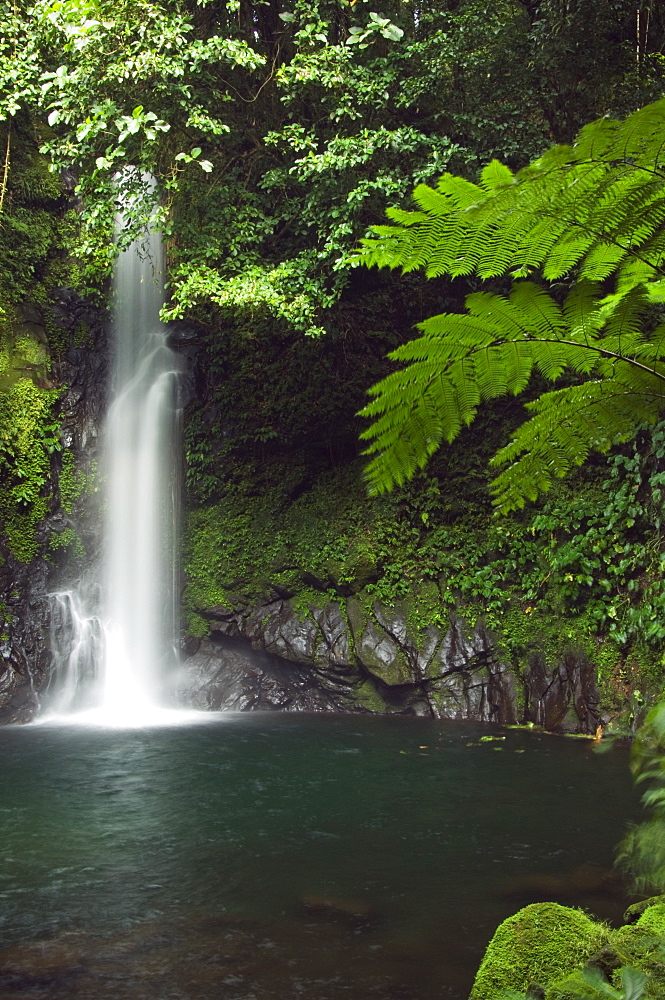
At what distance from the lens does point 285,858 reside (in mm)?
5316

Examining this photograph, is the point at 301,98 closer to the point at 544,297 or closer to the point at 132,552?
the point at 132,552

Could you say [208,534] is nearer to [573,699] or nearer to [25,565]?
[25,565]

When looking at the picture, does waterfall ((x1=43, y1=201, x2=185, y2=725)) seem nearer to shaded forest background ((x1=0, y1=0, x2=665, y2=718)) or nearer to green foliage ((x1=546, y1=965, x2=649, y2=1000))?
shaded forest background ((x1=0, y1=0, x2=665, y2=718))

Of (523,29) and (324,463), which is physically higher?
(523,29)

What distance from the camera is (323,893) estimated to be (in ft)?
15.3

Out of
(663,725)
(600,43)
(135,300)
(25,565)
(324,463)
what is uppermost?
(600,43)

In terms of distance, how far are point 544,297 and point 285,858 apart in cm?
400

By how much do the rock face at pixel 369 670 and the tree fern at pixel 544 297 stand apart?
725cm

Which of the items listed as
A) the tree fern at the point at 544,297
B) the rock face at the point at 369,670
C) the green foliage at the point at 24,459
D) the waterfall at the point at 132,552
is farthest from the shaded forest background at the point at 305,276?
the tree fern at the point at 544,297

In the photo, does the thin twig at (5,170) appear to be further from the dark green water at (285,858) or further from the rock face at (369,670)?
the dark green water at (285,858)

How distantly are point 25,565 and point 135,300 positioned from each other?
4.99 metres

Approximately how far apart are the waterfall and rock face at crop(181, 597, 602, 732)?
0.80 meters

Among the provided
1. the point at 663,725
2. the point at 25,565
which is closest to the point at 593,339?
the point at 663,725

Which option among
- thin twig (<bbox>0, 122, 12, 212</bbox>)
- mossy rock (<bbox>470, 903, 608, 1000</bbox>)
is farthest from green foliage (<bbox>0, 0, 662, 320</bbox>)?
mossy rock (<bbox>470, 903, 608, 1000</bbox>)
